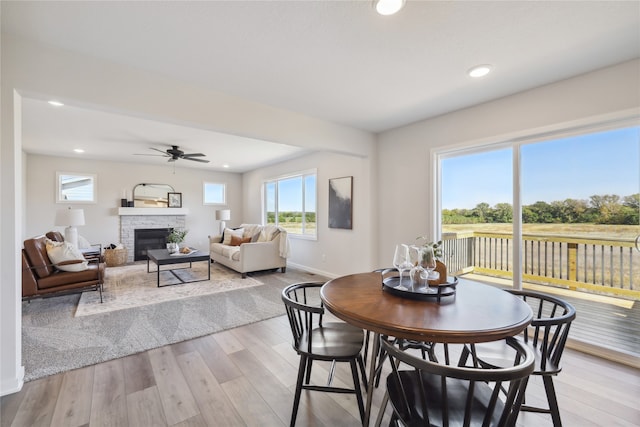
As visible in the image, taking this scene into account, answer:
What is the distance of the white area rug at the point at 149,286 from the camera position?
3.69 m

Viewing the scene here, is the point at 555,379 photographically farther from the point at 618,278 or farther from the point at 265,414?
the point at 265,414

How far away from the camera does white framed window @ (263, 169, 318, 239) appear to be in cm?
588

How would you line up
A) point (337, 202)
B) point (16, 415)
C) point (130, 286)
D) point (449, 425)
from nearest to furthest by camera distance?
1. point (449, 425)
2. point (16, 415)
3. point (130, 286)
4. point (337, 202)

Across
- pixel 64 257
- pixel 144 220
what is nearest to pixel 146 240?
pixel 144 220

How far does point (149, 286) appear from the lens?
457 cm

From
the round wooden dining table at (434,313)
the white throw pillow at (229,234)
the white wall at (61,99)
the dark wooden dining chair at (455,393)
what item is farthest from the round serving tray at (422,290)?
the white throw pillow at (229,234)

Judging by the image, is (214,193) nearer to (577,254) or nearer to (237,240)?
(237,240)

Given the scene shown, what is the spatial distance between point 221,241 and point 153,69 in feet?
15.4

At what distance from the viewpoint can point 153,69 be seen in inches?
94.6

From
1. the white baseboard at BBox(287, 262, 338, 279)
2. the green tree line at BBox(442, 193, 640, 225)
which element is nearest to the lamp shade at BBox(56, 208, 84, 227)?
the white baseboard at BBox(287, 262, 338, 279)

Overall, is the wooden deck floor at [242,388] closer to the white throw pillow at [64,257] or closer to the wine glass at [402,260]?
the wine glass at [402,260]

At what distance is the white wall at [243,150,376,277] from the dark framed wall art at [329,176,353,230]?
0.28 ft

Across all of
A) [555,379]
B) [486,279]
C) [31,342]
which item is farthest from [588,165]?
[31,342]

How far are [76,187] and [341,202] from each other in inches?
241
